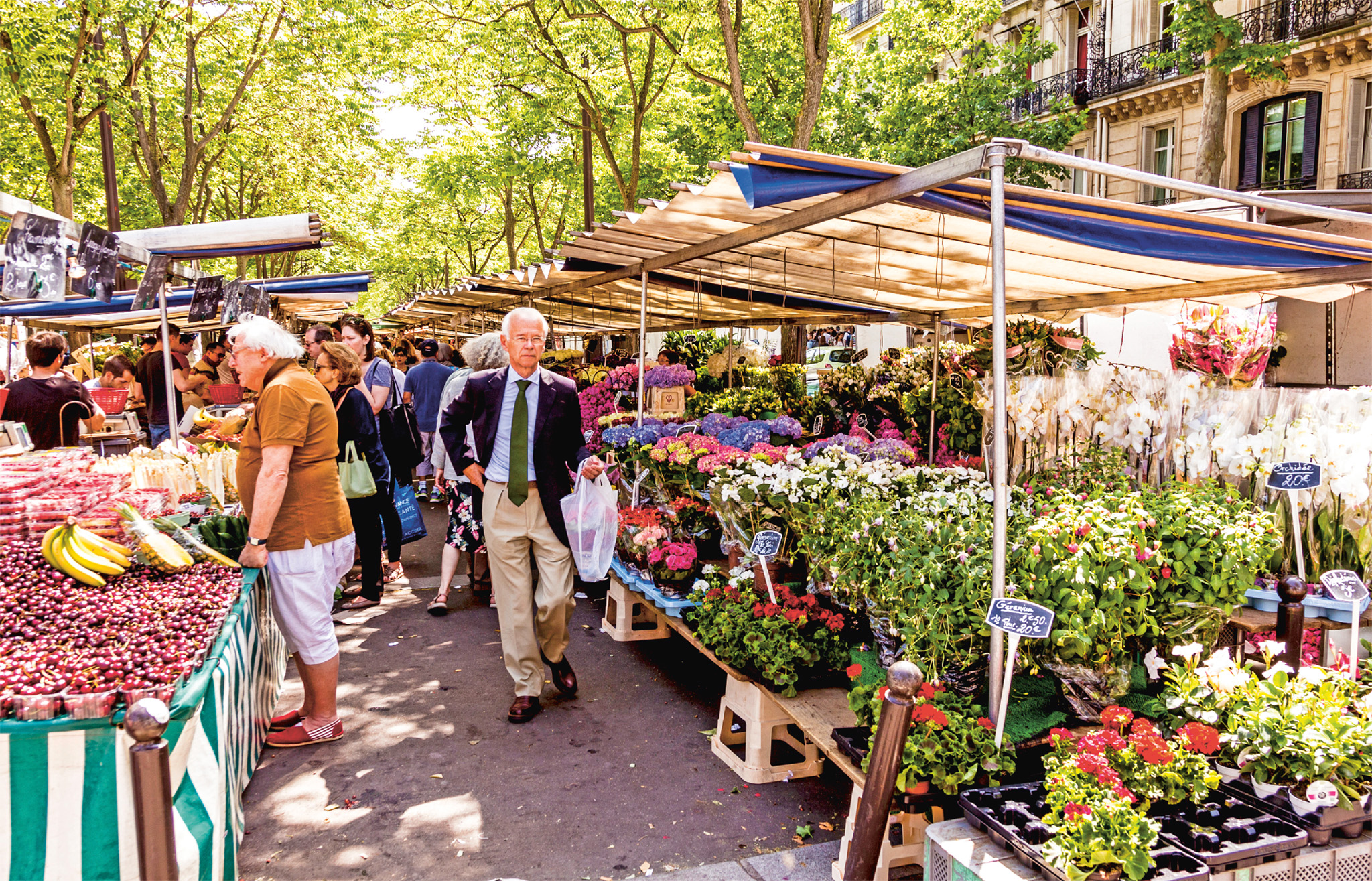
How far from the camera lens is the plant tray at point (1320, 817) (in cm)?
254

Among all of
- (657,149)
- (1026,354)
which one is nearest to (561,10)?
(657,149)

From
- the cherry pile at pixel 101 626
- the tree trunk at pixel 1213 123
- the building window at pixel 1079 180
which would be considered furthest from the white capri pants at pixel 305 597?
the building window at pixel 1079 180

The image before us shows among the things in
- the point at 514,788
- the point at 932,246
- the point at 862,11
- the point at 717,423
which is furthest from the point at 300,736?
the point at 862,11

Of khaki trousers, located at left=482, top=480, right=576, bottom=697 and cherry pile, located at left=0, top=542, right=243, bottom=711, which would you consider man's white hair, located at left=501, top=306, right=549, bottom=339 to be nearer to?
khaki trousers, located at left=482, top=480, right=576, bottom=697

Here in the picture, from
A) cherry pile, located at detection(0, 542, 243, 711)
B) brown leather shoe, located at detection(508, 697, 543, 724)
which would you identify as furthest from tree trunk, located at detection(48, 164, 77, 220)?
brown leather shoe, located at detection(508, 697, 543, 724)

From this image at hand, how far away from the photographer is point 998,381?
292cm

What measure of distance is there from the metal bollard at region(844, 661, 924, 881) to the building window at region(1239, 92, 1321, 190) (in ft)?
66.5

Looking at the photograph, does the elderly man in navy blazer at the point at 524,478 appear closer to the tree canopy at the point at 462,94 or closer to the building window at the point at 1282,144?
the tree canopy at the point at 462,94

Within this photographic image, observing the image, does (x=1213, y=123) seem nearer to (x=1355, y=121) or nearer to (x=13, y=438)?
(x=1355, y=121)

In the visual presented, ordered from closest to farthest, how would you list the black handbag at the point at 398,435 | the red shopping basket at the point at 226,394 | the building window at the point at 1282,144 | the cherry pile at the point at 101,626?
the cherry pile at the point at 101,626 → the black handbag at the point at 398,435 → the red shopping basket at the point at 226,394 → the building window at the point at 1282,144

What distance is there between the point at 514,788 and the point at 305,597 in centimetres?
128

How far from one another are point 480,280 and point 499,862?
8.47 meters

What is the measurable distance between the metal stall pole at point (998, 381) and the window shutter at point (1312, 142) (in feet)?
63.4

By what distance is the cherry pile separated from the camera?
2.52m
